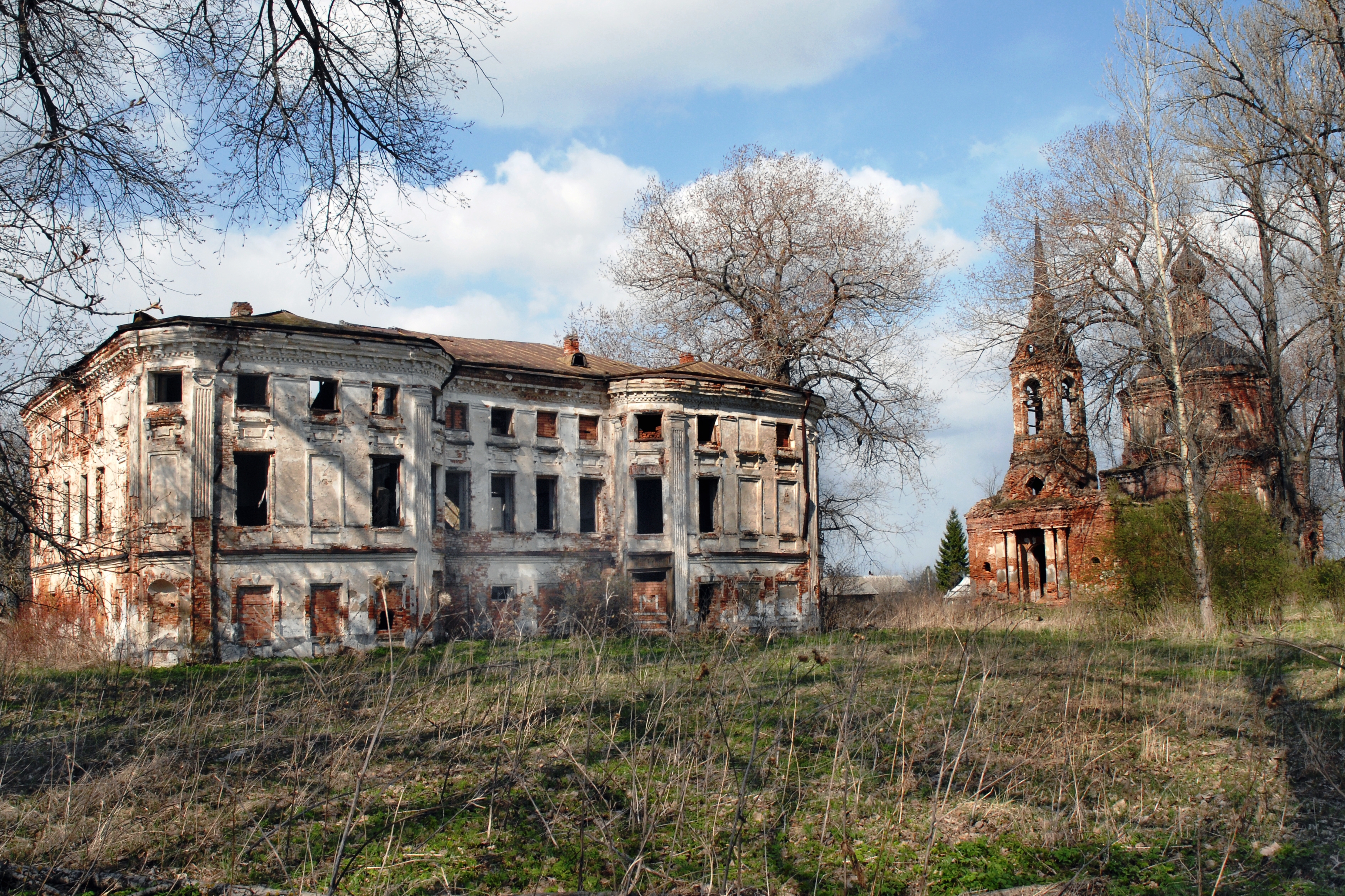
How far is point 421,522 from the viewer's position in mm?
24625

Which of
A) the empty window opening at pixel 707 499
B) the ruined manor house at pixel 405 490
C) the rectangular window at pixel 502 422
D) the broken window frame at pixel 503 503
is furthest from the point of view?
the empty window opening at pixel 707 499

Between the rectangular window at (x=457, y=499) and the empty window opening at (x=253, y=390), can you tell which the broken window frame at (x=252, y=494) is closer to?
the empty window opening at (x=253, y=390)

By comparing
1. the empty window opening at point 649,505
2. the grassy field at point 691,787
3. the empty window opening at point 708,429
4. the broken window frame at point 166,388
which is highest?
the broken window frame at point 166,388

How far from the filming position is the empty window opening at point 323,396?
23875 millimetres

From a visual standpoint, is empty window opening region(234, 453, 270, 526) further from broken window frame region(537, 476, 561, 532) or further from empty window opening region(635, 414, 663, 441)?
empty window opening region(635, 414, 663, 441)

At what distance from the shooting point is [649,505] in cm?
3075

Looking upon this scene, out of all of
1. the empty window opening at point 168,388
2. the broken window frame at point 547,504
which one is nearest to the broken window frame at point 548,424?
the broken window frame at point 547,504

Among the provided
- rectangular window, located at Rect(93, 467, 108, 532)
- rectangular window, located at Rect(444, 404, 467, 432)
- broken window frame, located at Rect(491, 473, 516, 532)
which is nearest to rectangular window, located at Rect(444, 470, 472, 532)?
broken window frame, located at Rect(491, 473, 516, 532)

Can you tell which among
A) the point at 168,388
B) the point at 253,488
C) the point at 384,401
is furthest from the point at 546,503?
the point at 168,388

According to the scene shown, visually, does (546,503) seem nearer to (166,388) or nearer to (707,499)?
(707,499)

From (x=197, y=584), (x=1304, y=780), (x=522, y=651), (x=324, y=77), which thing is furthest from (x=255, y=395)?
(x=1304, y=780)

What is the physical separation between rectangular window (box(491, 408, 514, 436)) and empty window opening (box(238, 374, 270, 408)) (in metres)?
5.95

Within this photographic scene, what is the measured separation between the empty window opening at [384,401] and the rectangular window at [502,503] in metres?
3.66

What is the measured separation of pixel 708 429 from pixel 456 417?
727 cm
